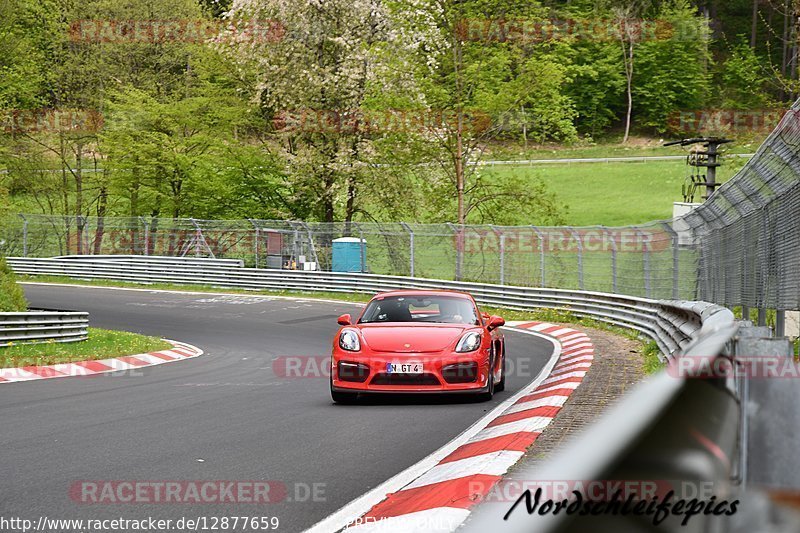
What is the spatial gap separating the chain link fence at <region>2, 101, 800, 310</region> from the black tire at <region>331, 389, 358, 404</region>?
13.2 ft

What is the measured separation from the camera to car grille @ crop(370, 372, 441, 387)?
10773 mm

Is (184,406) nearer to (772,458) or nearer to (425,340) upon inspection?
(425,340)

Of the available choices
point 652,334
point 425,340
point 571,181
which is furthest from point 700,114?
point 425,340

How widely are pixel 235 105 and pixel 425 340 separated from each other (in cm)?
3777

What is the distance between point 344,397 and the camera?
11289mm

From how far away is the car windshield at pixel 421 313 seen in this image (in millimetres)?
11891

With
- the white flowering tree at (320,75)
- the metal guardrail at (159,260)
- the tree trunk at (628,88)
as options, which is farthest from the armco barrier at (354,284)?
the tree trunk at (628,88)

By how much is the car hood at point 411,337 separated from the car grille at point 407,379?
26cm

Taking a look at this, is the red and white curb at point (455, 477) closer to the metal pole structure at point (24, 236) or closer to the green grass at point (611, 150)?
the metal pole structure at point (24, 236)

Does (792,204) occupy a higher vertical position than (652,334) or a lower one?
higher

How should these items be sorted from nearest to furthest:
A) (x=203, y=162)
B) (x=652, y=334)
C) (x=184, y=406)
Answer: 1. (x=184, y=406)
2. (x=652, y=334)
3. (x=203, y=162)

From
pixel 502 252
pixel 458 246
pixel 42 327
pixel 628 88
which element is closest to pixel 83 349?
pixel 42 327

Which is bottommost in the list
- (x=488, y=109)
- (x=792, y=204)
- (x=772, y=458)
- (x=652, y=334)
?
(x=652, y=334)

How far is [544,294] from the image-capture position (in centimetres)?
2809
